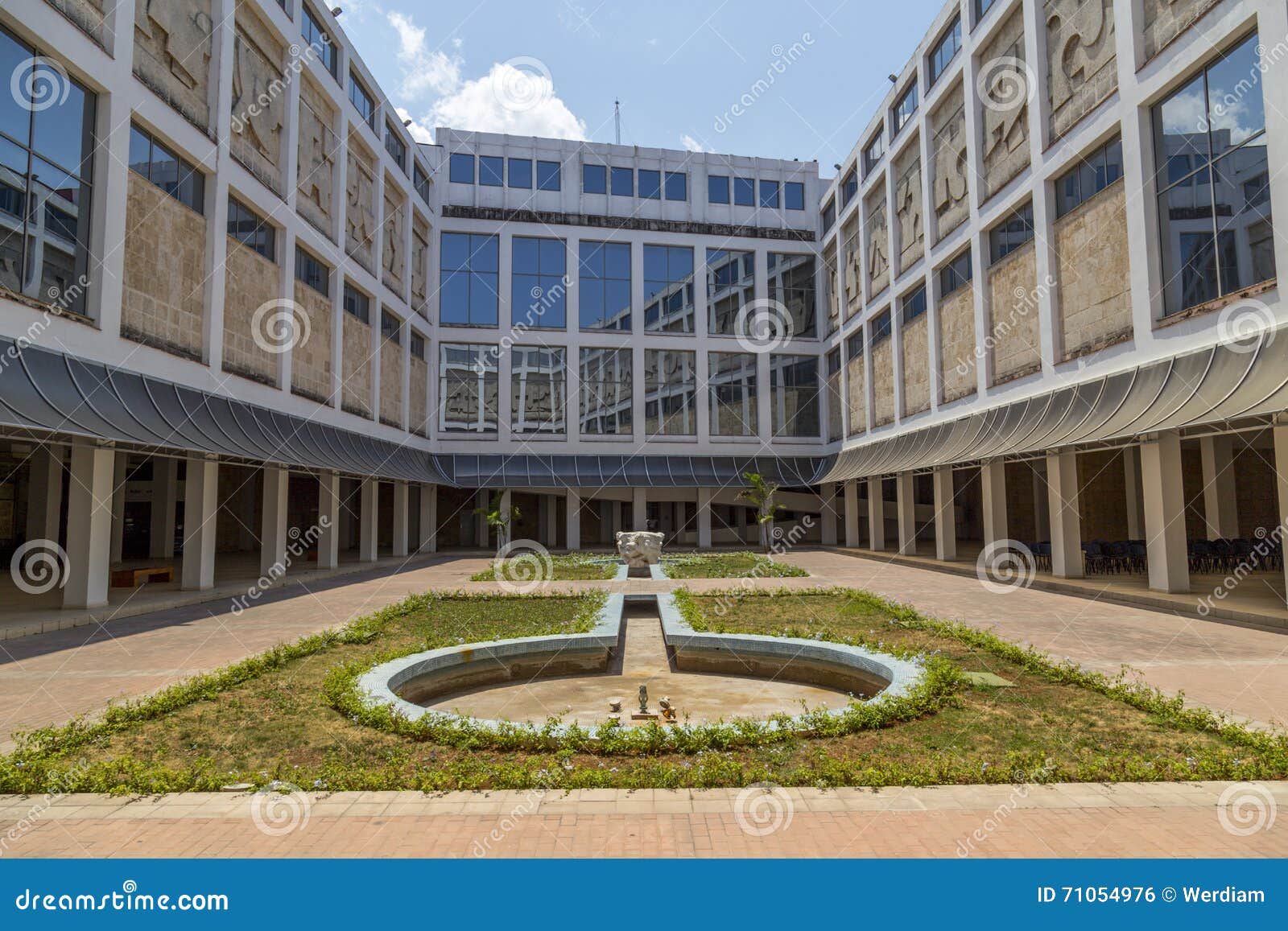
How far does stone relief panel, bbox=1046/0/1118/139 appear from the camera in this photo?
1689 centimetres

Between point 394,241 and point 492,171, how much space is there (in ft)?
29.4

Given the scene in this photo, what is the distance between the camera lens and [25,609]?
14.3 metres

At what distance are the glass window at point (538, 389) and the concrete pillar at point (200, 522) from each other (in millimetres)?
18595

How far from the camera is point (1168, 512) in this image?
1512 centimetres

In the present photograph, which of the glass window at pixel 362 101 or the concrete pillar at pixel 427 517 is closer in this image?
the glass window at pixel 362 101

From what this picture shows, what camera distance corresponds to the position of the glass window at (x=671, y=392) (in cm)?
3688

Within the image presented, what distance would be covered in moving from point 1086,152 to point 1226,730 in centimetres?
1630

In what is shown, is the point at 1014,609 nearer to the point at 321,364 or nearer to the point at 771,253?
the point at 321,364

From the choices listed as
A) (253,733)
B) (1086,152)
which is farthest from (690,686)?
(1086,152)

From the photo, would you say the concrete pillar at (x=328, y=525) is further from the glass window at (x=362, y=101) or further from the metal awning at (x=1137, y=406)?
the metal awning at (x=1137, y=406)

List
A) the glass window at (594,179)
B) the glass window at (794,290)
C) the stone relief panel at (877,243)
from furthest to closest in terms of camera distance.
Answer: the glass window at (794,290) → the glass window at (594,179) → the stone relief panel at (877,243)

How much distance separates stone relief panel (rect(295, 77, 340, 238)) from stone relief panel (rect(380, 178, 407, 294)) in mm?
4469

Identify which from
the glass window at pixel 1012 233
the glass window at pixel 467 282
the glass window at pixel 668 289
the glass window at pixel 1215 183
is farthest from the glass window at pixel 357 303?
the glass window at pixel 1215 183

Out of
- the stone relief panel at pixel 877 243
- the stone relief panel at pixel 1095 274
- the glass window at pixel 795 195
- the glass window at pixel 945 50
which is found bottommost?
the stone relief panel at pixel 1095 274
